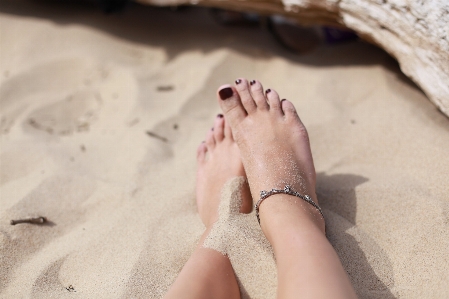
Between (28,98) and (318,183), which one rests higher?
(318,183)

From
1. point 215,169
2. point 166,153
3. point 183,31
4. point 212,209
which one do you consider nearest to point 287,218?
point 212,209

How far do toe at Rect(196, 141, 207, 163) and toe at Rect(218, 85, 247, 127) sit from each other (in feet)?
0.70

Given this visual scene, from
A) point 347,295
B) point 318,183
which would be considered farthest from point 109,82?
point 347,295

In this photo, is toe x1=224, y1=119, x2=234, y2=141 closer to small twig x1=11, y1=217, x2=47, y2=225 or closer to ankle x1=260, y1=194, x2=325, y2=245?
ankle x1=260, y1=194, x2=325, y2=245

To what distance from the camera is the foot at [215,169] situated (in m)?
1.62

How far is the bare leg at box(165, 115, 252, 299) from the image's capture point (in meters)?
1.22

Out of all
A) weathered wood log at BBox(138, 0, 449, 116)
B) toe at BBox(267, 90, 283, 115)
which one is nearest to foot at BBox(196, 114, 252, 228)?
toe at BBox(267, 90, 283, 115)

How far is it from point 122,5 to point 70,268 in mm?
Result: 2188

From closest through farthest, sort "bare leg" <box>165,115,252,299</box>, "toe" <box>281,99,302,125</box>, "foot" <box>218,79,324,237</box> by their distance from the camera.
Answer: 1. "bare leg" <box>165,115,252,299</box>
2. "foot" <box>218,79,324,237</box>
3. "toe" <box>281,99,302,125</box>

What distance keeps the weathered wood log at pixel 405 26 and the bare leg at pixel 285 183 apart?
0.61m

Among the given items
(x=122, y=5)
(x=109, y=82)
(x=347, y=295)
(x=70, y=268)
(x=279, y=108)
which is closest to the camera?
(x=347, y=295)

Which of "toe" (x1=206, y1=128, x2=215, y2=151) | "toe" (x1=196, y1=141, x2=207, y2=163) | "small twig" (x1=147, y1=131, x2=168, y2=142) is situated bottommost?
"small twig" (x1=147, y1=131, x2=168, y2=142)

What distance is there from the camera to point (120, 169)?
1896mm

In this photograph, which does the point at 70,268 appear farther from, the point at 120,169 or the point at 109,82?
the point at 109,82
